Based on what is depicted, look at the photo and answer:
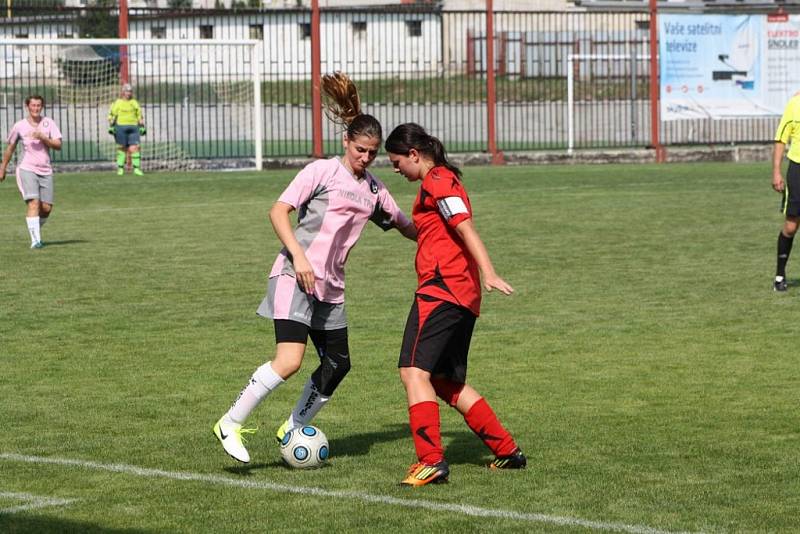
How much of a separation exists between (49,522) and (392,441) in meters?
2.23

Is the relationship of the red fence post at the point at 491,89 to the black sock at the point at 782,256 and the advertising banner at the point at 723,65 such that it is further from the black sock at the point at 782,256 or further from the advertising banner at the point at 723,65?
the black sock at the point at 782,256

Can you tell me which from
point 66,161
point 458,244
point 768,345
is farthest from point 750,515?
point 66,161

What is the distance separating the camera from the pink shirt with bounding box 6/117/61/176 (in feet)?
58.6

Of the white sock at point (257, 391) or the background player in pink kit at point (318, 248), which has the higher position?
the background player in pink kit at point (318, 248)

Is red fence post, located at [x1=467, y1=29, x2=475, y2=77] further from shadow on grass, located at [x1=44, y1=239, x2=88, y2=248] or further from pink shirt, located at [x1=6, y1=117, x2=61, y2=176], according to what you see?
pink shirt, located at [x1=6, y1=117, x2=61, y2=176]

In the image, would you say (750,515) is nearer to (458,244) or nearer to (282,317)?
(458,244)

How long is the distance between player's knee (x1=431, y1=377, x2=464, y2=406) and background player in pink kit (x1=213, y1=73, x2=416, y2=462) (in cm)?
52

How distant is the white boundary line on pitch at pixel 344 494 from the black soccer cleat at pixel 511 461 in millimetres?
724

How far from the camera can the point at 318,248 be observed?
7180mm

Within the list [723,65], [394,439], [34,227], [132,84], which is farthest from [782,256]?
[132,84]

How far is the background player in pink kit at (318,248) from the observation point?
7.06 m

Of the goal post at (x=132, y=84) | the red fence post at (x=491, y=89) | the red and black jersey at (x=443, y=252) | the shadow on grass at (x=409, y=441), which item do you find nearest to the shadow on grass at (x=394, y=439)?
the shadow on grass at (x=409, y=441)

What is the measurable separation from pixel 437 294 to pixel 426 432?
650 millimetres

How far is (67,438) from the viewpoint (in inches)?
312
